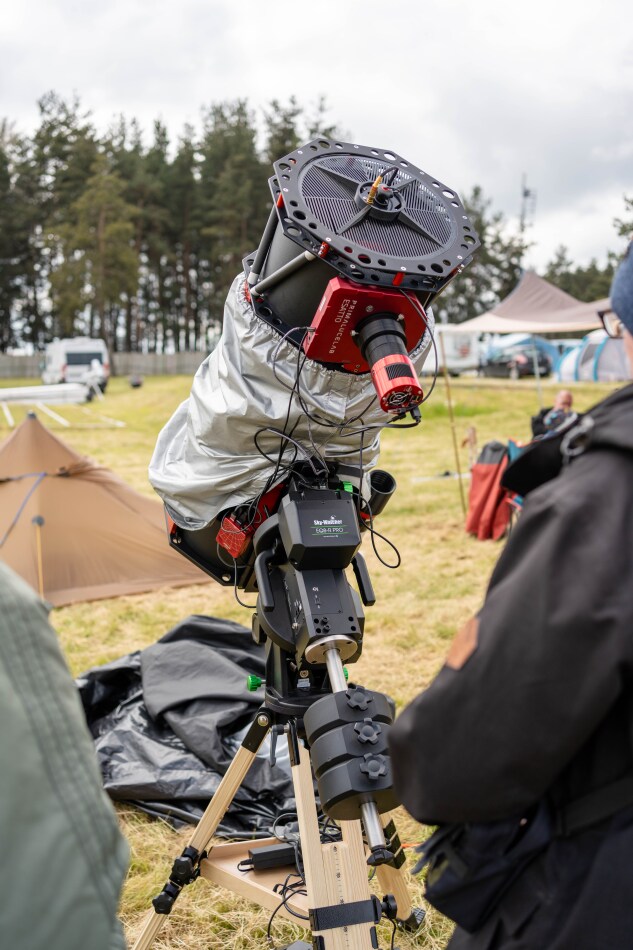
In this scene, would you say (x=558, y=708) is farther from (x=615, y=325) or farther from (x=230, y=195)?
(x=230, y=195)

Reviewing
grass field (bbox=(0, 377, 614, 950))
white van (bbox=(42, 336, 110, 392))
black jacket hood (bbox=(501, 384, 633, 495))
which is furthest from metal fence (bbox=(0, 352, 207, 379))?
black jacket hood (bbox=(501, 384, 633, 495))

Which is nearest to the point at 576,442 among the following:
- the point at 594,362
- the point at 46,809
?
the point at 46,809

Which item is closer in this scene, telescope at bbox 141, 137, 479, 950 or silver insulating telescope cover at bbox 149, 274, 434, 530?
telescope at bbox 141, 137, 479, 950

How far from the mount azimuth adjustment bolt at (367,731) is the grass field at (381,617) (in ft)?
2.08

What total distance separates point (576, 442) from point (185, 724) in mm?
3214

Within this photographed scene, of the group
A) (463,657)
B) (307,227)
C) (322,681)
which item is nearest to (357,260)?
(307,227)

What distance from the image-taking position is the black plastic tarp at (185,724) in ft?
11.8

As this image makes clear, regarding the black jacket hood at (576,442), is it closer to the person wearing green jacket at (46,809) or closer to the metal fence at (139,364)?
the person wearing green jacket at (46,809)

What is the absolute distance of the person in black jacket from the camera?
3.39 ft

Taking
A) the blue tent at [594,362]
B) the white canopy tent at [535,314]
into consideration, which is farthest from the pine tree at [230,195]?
the white canopy tent at [535,314]

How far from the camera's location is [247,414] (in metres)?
2.14

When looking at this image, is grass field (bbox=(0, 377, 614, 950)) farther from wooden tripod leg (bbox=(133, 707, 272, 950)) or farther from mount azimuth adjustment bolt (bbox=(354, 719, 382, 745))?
mount azimuth adjustment bolt (bbox=(354, 719, 382, 745))

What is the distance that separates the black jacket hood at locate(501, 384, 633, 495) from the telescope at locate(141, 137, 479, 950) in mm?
513

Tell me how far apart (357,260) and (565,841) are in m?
1.23
